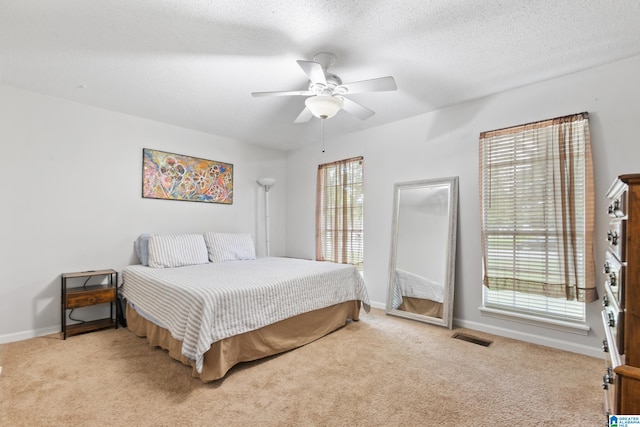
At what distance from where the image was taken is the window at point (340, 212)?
4.27 metres

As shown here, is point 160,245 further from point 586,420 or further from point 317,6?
point 586,420

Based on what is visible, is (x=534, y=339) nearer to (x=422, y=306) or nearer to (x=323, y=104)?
(x=422, y=306)

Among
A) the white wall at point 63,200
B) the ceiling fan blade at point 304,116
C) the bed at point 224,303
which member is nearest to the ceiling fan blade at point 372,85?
the ceiling fan blade at point 304,116

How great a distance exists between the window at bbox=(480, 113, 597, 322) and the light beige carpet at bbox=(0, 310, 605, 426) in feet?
1.65

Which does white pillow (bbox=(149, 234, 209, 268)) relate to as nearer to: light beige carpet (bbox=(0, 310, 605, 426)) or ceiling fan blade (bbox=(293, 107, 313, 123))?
light beige carpet (bbox=(0, 310, 605, 426))

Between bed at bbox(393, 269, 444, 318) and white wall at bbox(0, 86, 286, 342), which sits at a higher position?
white wall at bbox(0, 86, 286, 342)

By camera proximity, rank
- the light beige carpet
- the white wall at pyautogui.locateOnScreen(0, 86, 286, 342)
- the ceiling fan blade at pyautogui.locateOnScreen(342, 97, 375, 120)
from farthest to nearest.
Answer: the white wall at pyautogui.locateOnScreen(0, 86, 286, 342), the ceiling fan blade at pyautogui.locateOnScreen(342, 97, 375, 120), the light beige carpet

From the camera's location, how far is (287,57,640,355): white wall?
2.48m

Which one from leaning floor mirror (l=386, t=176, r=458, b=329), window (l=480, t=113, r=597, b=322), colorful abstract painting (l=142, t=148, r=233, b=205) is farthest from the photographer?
colorful abstract painting (l=142, t=148, r=233, b=205)

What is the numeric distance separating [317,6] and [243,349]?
241 cm

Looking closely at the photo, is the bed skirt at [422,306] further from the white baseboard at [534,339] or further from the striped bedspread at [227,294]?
the striped bedspread at [227,294]

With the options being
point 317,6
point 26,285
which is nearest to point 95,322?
point 26,285

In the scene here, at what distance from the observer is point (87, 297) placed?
3.03 m

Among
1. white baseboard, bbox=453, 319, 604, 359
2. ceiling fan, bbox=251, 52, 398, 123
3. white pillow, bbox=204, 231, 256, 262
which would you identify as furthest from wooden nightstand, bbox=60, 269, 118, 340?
white baseboard, bbox=453, 319, 604, 359
